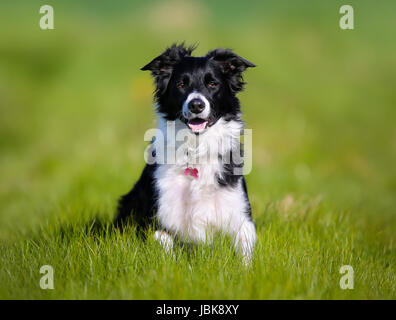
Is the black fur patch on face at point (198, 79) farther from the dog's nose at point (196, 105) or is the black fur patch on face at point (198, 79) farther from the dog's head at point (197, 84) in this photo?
the dog's nose at point (196, 105)

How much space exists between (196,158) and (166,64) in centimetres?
116

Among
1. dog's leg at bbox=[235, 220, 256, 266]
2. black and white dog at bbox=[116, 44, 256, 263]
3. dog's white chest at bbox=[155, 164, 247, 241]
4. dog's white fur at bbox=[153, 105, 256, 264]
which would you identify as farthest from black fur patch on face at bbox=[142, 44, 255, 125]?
dog's leg at bbox=[235, 220, 256, 266]

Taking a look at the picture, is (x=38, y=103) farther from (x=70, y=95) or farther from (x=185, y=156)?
(x=185, y=156)

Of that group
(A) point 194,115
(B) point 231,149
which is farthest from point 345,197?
(A) point 194,115

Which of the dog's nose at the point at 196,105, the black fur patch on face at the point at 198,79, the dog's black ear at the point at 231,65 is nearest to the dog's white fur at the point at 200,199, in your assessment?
the black fur patch on face at the point at 198,79

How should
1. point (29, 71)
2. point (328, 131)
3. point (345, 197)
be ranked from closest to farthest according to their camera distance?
point (345, 197), point (328, 131), point (29, 71)

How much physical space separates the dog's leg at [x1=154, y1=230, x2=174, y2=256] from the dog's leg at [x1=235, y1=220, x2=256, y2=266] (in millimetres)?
650

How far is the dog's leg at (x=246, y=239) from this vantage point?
4129mm

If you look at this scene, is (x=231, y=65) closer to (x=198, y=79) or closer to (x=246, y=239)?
(x=198, y=79)

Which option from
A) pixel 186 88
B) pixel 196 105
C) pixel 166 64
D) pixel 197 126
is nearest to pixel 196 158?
pixel 197 126

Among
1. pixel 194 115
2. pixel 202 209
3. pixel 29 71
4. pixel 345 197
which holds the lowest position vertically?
pixel 345 197

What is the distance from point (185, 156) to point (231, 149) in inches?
19.8

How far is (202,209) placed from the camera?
4344 millimetres
